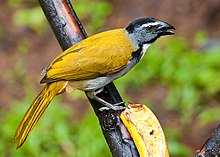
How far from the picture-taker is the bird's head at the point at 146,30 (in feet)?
9.41

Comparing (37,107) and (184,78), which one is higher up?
(37,107)

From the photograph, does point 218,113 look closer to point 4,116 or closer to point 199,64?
point 199,64

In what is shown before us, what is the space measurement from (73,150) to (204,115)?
4.05 ft

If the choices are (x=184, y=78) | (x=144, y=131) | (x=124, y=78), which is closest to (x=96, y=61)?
(x=144, y=131)

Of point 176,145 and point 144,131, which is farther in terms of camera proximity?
point 176,145

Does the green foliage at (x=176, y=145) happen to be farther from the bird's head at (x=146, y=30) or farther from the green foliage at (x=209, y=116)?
the bird's head at (x=146, y=30)

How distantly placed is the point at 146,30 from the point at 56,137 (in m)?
2.37

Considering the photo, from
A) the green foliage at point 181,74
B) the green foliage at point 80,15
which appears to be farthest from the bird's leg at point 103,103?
the green foliage at point 80,15

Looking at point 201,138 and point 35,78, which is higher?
point 35,78

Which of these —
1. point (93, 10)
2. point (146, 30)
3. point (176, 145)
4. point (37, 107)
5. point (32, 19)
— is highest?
point (32, 19)

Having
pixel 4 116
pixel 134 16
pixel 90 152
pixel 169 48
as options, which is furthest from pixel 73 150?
pixel 134 16

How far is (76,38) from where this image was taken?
2656 mm

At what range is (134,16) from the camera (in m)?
6.66

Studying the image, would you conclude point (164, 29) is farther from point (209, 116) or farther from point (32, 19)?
point (32, 19)
